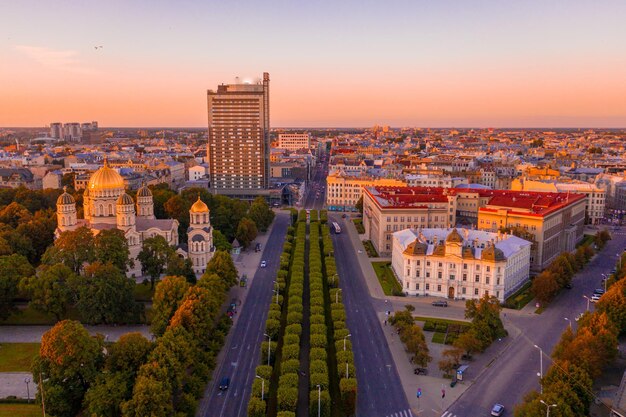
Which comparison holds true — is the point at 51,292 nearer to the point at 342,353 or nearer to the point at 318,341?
the point at 318,341

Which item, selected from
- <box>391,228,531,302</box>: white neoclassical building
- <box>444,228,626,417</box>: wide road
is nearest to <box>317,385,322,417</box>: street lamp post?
<box>444,228,626,417</box>: wide road

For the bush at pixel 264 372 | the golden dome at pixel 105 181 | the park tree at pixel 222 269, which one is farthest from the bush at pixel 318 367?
the golden dome at pixel 105 181

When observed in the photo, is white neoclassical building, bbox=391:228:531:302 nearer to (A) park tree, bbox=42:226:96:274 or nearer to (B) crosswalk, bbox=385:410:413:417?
(B) crosswalk, bbox=385:410:413:417

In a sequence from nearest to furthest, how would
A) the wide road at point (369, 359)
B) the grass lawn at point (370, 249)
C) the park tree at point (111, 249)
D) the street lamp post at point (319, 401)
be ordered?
the street lamp post at point (319, 401) → the wide road at point (369, 359) → the park tree at point (111, 249) → the grass lawn at point (370, 249)

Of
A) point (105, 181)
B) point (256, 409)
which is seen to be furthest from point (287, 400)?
point (105, 181)

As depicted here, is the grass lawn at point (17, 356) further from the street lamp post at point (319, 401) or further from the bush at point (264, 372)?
the street lamp post at point (319, 401)

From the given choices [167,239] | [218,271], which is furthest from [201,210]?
[218,271]

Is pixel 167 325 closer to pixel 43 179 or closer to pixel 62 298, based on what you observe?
pixel 62 298
